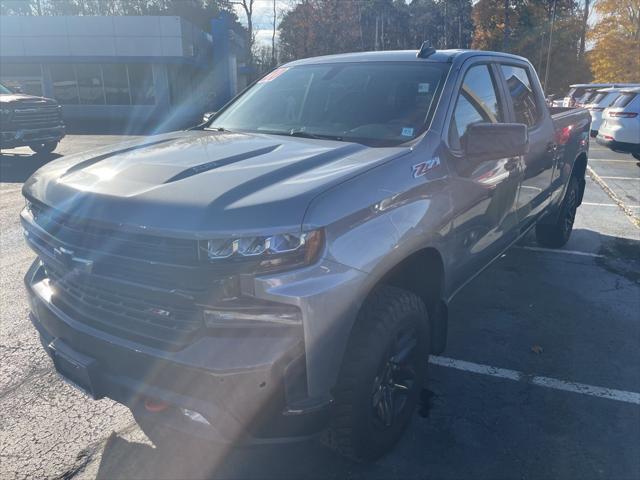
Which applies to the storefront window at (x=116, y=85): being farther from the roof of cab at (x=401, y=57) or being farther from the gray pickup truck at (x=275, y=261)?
the gray pickup truck at (x=275, y=261)

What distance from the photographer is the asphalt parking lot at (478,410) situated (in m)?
2.86

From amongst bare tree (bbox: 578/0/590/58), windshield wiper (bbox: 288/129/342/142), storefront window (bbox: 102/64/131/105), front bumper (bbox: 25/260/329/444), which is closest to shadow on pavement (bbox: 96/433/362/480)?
front bumper (bbox: 25/260/329/444)

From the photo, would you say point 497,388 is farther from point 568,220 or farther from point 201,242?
point 568,220

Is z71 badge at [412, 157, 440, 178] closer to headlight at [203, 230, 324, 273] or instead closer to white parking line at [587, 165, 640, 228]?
headlight at [203, 230, 324, 273]

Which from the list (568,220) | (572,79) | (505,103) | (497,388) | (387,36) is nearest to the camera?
(497,388)

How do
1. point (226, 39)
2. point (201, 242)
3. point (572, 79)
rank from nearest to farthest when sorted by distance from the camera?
point (201, 242) < point (226, 39) < point (572, 79)

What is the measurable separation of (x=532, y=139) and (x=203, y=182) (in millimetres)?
3016

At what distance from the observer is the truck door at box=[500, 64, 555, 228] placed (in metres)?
4.32

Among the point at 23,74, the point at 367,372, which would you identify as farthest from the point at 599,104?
the point at 23,74

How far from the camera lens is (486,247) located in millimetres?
3812

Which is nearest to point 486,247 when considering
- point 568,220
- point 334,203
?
point 334,203

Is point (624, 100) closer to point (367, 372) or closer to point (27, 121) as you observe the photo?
point (367, 372)

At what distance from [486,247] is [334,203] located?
1.85 metres

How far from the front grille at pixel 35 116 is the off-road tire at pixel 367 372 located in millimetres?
11882
